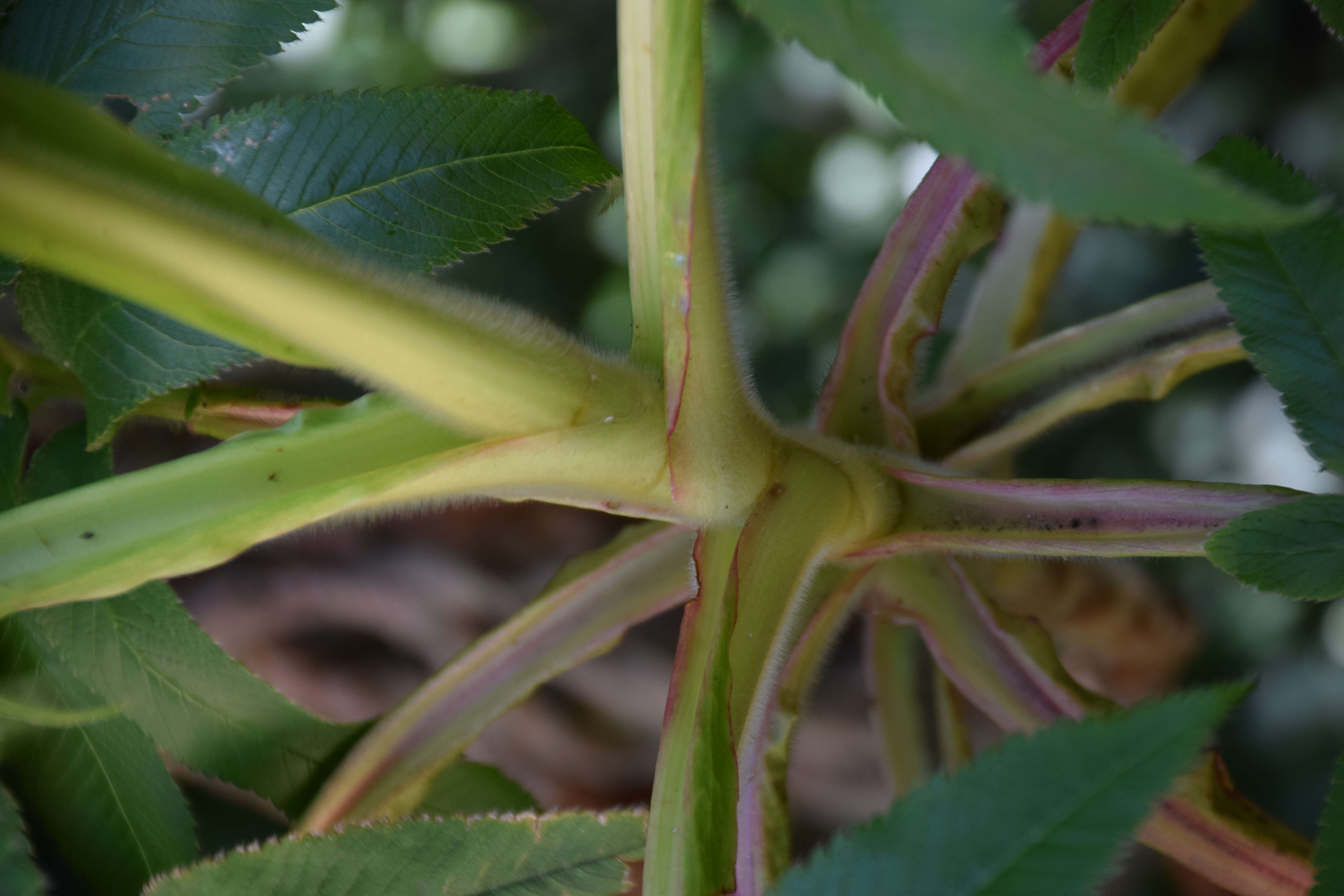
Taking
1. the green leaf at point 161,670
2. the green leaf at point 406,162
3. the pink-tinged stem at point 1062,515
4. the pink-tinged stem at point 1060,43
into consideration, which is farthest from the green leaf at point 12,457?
the pink-tinged stem at point 1060,43

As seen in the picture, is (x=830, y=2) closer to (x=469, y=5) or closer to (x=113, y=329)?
(x=113, y=329)

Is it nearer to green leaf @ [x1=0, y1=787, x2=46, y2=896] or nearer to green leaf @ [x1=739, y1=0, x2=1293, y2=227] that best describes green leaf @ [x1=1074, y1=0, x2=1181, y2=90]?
green leaf @ [x1=739, y1=0, x2=1293, y2=227]

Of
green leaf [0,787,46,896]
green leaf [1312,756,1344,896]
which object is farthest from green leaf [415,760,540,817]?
green leaf [1312,756,1344,896]

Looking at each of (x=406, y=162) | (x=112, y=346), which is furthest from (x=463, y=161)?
(x=112, y=346)

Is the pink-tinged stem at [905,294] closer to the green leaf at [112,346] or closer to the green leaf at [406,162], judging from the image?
the green leaf at [406,162]

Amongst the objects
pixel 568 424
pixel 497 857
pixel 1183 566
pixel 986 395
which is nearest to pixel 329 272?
pixel 568 424

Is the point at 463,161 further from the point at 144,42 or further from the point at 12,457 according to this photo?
the point at 12,457
